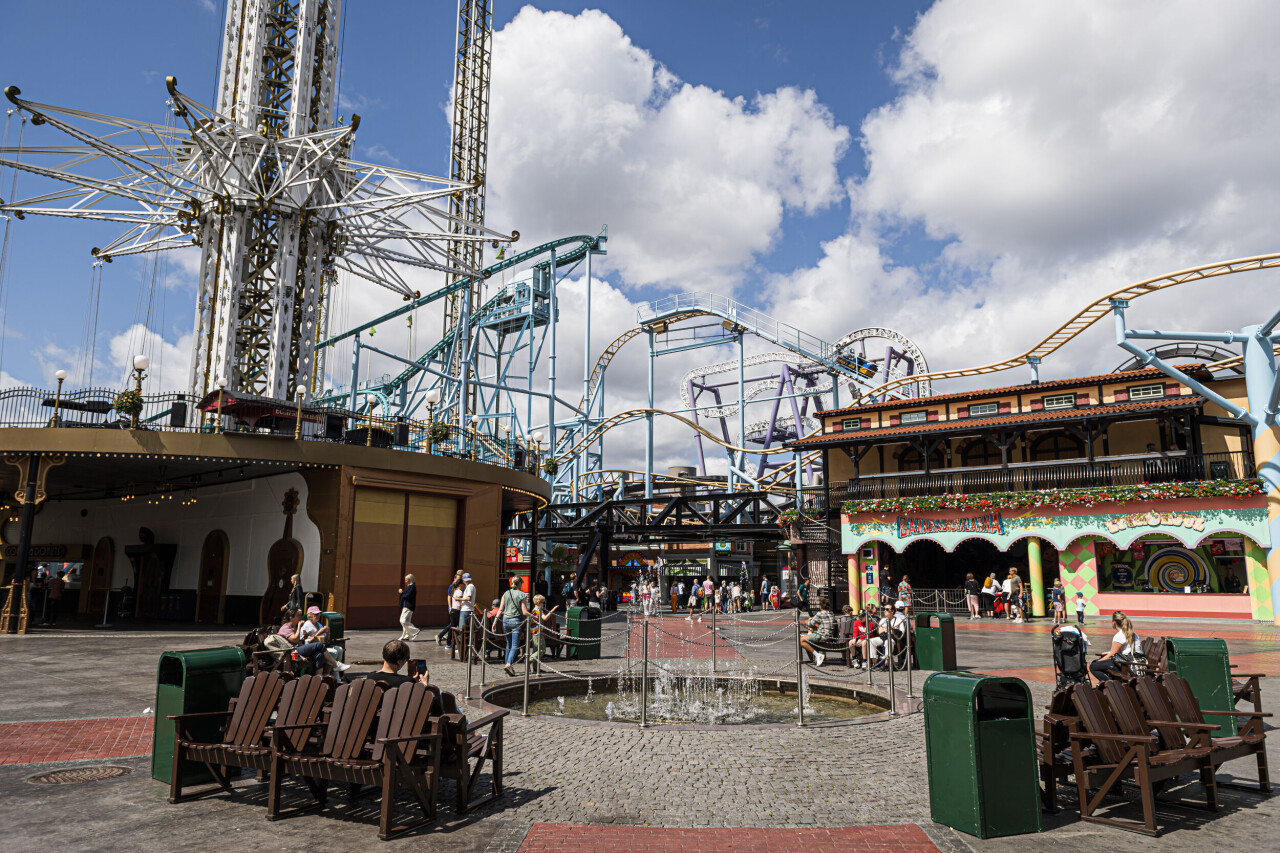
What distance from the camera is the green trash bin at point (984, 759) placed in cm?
530

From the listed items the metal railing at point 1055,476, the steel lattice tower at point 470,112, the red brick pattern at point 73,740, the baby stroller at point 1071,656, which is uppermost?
the steel lattice tower at point 470,112

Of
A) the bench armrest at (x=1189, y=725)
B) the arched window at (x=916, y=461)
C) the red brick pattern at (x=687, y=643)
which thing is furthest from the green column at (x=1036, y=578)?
the bench armrest at (x=1189, y=725)

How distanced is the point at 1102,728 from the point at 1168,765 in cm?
44

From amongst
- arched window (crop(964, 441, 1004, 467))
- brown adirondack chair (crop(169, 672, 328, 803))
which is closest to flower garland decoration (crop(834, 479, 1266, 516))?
arched window (crop(964, 441, 1004, 467))

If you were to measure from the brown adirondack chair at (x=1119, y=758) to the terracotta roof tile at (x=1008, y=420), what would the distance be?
84.3 feet

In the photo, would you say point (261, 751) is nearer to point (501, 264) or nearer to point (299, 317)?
point (299, 317)

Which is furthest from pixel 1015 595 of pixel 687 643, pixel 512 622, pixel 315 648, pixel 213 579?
pixel 213 579

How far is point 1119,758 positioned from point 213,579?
76.4 feet

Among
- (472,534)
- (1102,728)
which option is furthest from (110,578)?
(1102,728)

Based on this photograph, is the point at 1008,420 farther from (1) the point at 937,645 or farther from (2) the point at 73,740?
(2) the point at 73,740

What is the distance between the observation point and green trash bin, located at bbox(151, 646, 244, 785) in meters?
6.09

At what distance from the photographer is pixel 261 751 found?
566cm

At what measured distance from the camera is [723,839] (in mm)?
5195

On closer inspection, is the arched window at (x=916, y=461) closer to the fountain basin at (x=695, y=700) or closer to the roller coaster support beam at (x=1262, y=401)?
the roller coaster support beam at (x=1262, y=401)
